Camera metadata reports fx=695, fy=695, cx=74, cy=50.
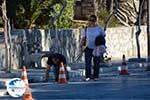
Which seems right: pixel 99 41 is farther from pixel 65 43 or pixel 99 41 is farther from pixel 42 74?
pixel 65 43

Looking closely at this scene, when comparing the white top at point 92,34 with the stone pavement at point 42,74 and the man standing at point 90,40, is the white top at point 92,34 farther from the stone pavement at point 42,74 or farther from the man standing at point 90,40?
the stone pavement at point 42,74

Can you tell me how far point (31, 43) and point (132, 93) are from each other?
11.7m

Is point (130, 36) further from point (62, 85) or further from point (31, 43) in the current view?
point (62, 85)

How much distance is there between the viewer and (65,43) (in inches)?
1188

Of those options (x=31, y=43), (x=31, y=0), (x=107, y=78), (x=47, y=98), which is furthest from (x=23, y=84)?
(x=31, y=0)

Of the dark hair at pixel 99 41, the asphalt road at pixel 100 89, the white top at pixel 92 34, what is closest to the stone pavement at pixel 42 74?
the asphalt road at pixel 100 89

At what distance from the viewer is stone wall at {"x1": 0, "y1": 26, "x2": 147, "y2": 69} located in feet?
86.6

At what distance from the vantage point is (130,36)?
121 ft

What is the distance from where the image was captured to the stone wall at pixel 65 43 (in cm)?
2640

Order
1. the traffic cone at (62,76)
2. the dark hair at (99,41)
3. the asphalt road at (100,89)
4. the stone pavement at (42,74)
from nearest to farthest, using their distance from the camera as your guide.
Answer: the asphalt road at (100,89) < the traffic cone at (62,76) < the dark hair at (99,41) < the stone pavement at (42,74)

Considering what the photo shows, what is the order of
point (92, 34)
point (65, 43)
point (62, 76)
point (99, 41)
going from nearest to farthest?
point (62, 76) → point (99, 41) → point (92, 34) → point (65, 43)

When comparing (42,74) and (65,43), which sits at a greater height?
(65,43)

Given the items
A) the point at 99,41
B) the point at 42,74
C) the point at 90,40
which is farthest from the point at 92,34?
the point at 42,74

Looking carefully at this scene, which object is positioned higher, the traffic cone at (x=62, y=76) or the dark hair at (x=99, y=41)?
the dark hair at (x=99, y=41)
